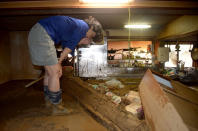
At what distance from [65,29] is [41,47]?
0.32 meters

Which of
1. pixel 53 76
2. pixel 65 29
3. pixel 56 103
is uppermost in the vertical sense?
pixel 65 29

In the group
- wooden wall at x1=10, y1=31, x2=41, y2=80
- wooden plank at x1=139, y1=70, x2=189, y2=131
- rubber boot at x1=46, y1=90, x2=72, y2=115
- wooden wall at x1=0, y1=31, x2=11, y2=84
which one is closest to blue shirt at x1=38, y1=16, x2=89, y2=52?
rubber boot at x1=46, y1=90, x2=72, y2=115

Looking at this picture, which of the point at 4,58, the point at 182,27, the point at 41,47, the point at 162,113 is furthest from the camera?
the point at 4,58

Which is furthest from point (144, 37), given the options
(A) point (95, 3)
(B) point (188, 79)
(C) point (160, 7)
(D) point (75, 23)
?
(D) point (75, 23)

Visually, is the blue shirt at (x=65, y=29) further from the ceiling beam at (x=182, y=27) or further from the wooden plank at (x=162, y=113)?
the ceiling beam at (x=182, y=27)

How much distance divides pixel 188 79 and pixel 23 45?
5.67 meters

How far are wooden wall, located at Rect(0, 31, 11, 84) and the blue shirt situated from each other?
373cm

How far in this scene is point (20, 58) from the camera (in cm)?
476

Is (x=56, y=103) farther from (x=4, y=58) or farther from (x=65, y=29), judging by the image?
(x=4, y=58)

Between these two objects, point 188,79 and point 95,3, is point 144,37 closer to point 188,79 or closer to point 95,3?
point 188,79

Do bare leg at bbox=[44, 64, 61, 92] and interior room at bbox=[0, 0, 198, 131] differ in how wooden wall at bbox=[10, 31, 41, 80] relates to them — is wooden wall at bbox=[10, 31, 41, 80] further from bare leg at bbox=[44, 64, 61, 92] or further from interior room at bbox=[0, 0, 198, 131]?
bare leg at bbox=[44, 64, 61, 92]

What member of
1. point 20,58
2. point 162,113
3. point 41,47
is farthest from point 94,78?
point 162,113

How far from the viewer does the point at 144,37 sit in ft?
16.4

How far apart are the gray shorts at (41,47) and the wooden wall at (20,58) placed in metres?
3.93
